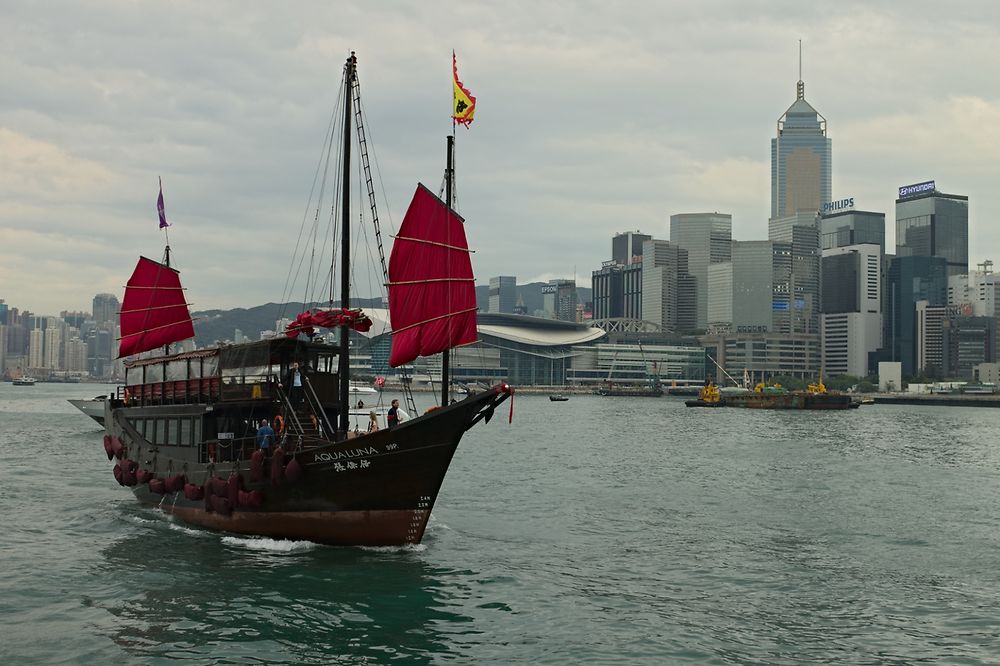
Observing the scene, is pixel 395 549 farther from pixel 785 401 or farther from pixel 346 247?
pixel 785 401

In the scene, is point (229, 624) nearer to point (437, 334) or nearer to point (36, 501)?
point (437, 334)

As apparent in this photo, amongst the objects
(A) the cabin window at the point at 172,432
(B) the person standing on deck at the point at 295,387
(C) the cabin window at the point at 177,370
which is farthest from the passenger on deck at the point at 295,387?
(C) the cabin window at the point at 177,370

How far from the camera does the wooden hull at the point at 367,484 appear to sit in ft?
84.7

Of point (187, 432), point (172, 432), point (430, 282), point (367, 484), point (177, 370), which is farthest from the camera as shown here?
point (177, 370)

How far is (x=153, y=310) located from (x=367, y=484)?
22905 millimetres

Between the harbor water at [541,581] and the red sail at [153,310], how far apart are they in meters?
7.04

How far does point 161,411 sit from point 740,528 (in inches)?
825

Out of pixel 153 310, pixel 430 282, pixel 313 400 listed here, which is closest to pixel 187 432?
pixel 313 400

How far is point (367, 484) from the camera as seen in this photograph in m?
26.1

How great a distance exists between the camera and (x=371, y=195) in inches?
1247

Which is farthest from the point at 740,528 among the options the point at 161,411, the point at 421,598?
the point at 161,411

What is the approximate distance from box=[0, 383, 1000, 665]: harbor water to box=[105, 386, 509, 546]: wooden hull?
642 millimetres

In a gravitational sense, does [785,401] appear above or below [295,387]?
below

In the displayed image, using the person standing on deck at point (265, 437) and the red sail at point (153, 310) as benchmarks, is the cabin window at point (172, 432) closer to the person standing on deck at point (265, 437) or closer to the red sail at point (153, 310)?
the person standing on deck at point (265, 437)
